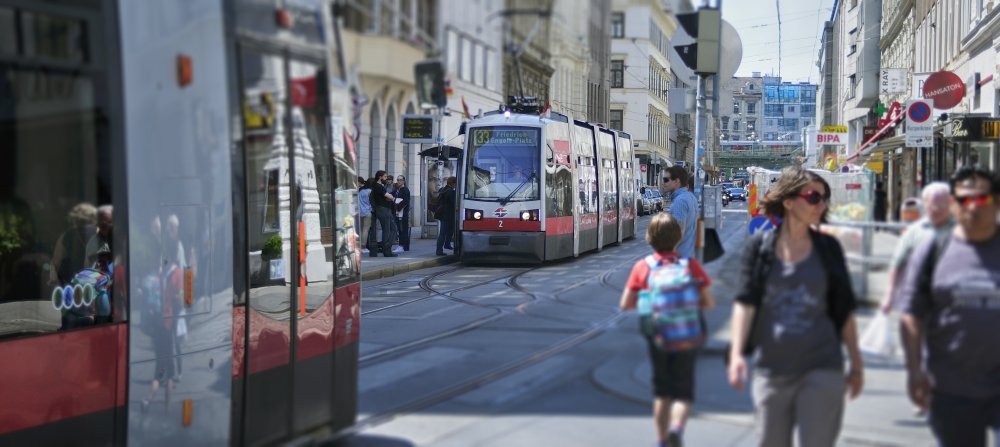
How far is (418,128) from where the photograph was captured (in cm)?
350

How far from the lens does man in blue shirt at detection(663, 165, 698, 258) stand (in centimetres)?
366

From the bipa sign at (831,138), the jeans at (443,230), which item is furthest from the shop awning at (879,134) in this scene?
the jeans at (443,230)

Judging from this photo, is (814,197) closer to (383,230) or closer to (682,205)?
(682,205)

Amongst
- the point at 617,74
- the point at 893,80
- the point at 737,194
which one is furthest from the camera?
the point at 737,194

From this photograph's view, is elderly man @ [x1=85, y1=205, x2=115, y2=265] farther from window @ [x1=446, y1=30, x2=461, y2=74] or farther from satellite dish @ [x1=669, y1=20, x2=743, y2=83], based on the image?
satellite dish @ [x1=669, y1=20, x2=743, y2=83]

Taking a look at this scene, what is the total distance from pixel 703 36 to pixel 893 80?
3.16ft

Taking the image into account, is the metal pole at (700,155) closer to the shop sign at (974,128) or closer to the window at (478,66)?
the window at (478,66)

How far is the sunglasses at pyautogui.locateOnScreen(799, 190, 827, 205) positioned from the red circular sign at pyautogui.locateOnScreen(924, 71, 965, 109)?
2.15 ft

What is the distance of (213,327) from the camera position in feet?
17.2

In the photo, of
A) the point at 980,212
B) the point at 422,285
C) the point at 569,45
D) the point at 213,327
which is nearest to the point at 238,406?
the point at 213,327

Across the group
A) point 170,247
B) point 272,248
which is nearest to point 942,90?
point 272,248

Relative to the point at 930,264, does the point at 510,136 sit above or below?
above

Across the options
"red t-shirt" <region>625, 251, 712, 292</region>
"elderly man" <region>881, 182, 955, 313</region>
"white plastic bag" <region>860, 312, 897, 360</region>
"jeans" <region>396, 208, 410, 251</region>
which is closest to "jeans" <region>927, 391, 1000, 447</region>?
"white plastic bag" <region>860, 312, 897, 360</region>

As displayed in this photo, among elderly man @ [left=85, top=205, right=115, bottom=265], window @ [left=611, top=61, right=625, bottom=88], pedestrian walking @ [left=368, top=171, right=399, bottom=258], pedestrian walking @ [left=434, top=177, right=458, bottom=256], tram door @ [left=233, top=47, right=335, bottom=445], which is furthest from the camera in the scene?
pedestrian walking @ [left=434, top=177, right=458, bottom=256]
